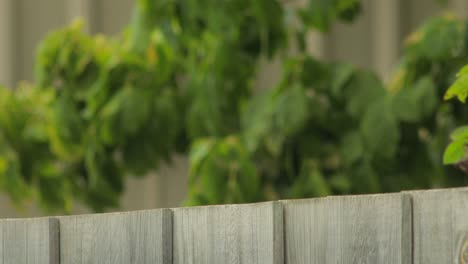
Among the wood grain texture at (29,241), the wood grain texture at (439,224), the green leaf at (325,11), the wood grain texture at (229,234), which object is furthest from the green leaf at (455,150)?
the green leaf at (325,11)

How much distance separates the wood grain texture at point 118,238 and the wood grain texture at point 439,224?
432 mm

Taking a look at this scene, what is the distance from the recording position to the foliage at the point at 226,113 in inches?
139

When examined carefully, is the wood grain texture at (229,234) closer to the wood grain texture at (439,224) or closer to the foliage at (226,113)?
the wood grain texture at (439,224)

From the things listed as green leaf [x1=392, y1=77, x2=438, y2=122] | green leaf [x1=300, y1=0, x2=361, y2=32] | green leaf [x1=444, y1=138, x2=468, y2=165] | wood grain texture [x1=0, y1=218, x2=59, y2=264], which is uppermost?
green leaf [x1=300, y1=0, x2=361, y2=32]

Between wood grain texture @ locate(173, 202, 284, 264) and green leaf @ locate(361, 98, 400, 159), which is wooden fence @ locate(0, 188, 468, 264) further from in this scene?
green leaf @ locate(361, 98, 400, 159)

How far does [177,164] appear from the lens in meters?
6.00

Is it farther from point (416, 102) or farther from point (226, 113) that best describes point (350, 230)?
point (226, 113)

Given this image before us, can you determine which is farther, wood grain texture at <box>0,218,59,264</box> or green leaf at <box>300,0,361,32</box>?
green leaf at <box>300,0,361,32</box>

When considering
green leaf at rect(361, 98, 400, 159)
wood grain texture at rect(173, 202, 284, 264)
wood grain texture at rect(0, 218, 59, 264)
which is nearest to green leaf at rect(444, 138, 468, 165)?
wood grain texture at rect(173, 202, 284, 264)

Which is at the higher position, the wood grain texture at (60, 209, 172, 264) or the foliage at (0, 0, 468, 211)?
the foliage at (0, 0, 468, 211)

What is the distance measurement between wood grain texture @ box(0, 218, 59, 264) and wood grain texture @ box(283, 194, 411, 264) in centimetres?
41

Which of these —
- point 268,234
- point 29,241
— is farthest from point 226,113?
point 268,234

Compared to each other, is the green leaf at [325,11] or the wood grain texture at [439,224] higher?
the green leaf at [325,11]

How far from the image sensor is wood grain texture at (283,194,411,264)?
1.52 metres
